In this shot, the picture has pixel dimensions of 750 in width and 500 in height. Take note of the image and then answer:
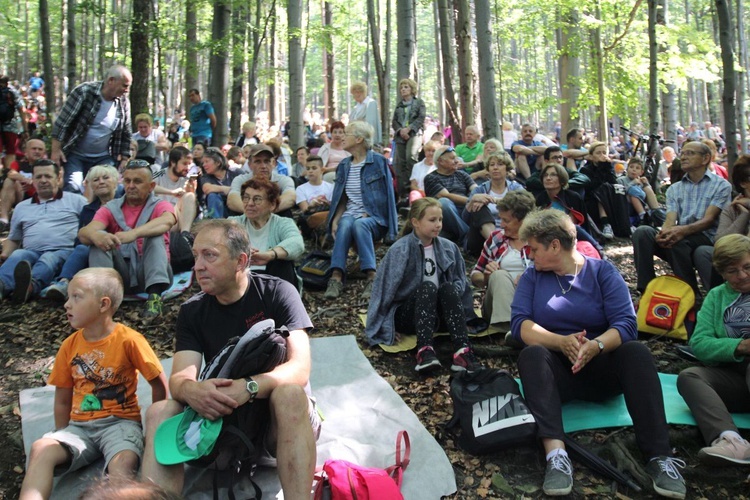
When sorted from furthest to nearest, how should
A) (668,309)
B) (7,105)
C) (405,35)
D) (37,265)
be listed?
1. (7,105)
2. (405,35)
3. (37,265)
4. (668,309)

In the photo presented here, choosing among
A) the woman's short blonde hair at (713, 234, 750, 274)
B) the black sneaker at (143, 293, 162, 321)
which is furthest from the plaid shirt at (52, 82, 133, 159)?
the woman's short blonde hair at (713, 234, 750, 274)

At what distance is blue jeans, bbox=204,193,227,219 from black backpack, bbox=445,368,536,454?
447cm

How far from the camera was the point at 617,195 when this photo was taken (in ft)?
25.8

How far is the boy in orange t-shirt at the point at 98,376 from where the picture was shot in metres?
3.14

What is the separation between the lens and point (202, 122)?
12.3m

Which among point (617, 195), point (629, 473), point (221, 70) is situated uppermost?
point (221, 70)

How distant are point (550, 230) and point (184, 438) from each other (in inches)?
91.1

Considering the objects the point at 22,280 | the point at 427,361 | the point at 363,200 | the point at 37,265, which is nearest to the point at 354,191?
the point at 363,200

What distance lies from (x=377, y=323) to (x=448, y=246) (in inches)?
33.7

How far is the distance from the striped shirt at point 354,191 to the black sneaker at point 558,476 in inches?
154

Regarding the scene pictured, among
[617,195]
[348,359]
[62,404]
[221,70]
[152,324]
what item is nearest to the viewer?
[62,404]

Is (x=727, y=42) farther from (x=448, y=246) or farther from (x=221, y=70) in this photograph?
(x=221, y=70)

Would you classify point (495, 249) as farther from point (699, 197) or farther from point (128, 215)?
point (128, 215)

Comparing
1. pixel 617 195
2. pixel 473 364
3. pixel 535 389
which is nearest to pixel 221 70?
pixel 617 195
